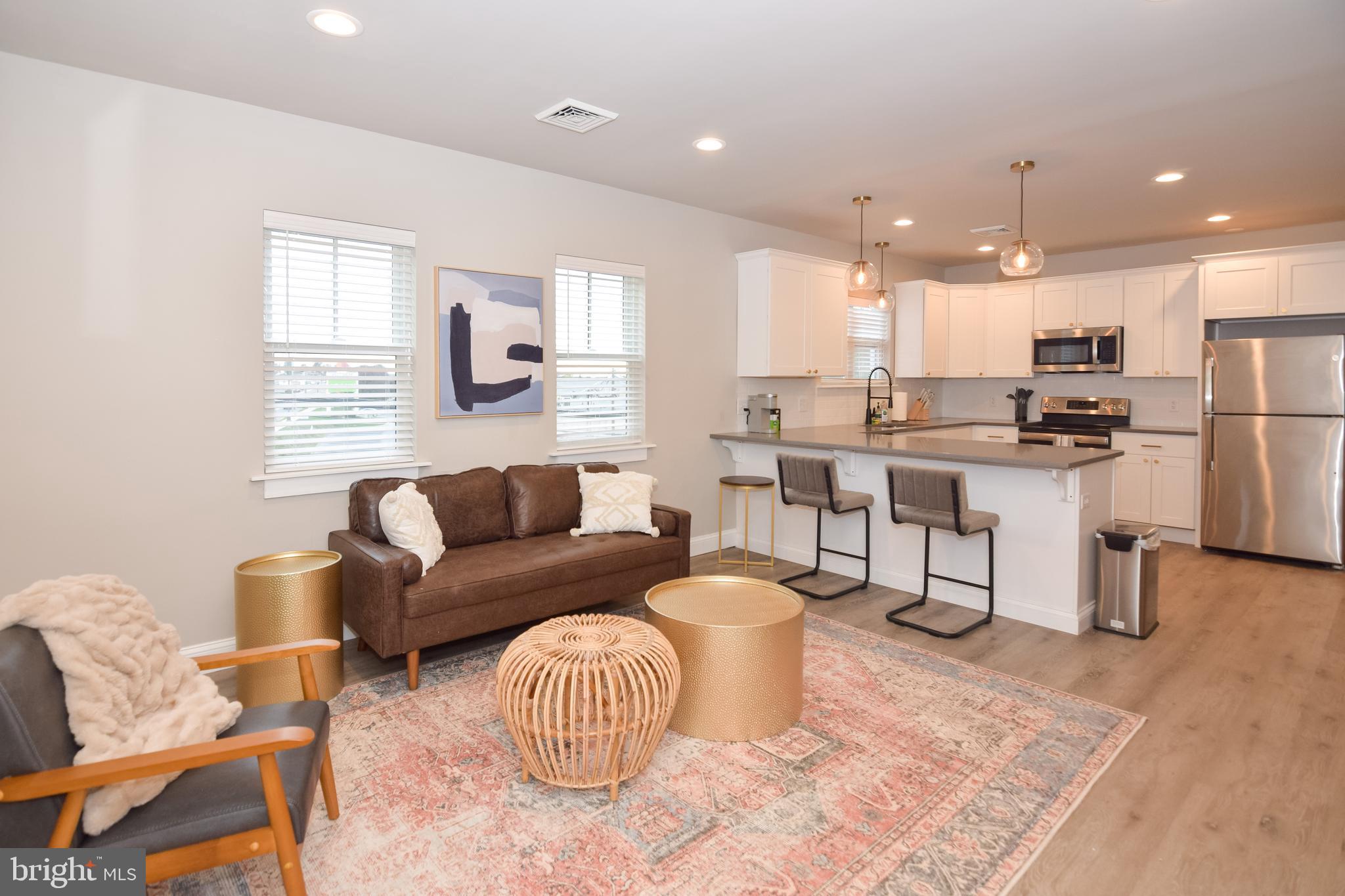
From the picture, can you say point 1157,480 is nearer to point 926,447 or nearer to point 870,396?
point 870,396

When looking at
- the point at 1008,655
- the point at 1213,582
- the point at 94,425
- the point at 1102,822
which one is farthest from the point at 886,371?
the point at 94,425

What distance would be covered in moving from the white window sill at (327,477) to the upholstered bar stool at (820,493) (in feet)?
7.26

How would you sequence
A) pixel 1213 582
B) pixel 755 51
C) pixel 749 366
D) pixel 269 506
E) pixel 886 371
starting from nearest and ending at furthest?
pixel 755 51, pixel 269 506, pixel 1213 582, pixel 749 366, pixel 886 371

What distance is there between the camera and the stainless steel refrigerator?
5039 mm

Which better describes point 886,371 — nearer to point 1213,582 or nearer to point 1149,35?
point 1213,582

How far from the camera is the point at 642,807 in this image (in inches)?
90.0

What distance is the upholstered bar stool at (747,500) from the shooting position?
501 centimetres

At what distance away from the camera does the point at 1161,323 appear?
6211mm

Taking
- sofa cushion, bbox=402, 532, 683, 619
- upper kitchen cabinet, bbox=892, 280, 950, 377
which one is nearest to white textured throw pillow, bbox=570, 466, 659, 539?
sofa cushion, bbox=402, 532, 683, 619

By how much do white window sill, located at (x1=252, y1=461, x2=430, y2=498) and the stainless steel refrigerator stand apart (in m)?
5.77

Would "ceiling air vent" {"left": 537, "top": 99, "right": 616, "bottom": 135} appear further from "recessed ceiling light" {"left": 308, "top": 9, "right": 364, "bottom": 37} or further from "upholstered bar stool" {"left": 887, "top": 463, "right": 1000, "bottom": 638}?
"upholstered bar stool" {"left": 887, "top": 463, "right": 1000, "bottom": 638}

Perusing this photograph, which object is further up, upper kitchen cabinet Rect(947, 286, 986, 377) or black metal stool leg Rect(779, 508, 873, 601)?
upper kitchen cabinet Rect(947, 286, 986, 377)

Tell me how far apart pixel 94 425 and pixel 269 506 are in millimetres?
772

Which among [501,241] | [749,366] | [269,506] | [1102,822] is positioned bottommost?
[1102,822]
